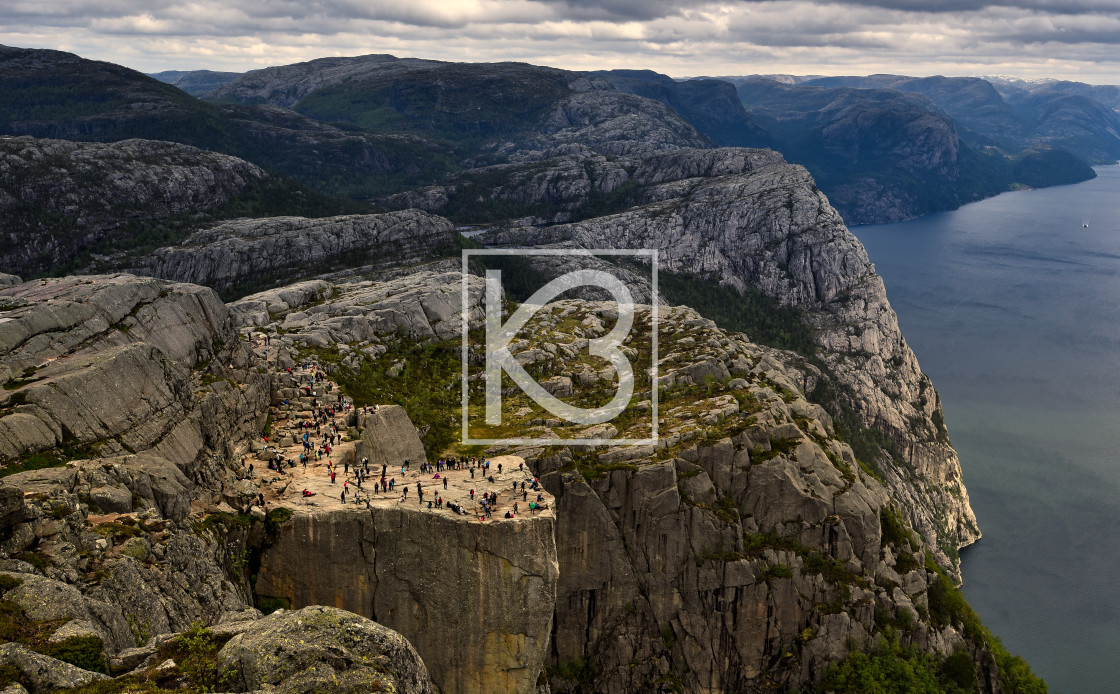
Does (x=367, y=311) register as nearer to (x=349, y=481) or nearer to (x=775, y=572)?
(x=349, y=481)

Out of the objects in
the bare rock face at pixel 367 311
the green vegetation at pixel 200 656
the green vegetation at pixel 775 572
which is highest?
the bare rock face at pixel 367 311

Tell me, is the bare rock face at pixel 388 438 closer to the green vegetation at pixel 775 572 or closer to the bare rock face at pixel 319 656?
the bare rock face at pixel 319 656

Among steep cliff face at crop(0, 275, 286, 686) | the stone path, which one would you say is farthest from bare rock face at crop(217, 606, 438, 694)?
the stone path

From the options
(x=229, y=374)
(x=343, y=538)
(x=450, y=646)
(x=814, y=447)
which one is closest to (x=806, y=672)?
(x=814, y=447)

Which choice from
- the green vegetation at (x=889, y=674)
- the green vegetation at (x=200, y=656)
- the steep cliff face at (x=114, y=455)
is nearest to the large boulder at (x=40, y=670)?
the steep cliff face at (x=114, y=455)

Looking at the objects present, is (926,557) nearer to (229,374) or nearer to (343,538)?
(343,538)

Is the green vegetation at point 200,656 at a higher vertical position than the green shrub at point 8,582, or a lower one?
lower

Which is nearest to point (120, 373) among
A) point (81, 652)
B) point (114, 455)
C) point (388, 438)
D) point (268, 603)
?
point (114, 455)
